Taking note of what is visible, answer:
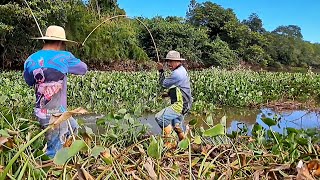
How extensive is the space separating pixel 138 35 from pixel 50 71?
21.0 metres

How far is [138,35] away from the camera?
23.4m

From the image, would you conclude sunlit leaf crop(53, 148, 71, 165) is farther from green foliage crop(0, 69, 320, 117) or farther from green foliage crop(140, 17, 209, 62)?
green foliage crop(140, 17, 209, 62)

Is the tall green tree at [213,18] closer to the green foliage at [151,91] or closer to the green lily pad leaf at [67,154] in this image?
the green foliage at [151,91]

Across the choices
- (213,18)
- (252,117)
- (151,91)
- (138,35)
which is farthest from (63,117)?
(213,18)

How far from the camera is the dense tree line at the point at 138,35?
15.2m

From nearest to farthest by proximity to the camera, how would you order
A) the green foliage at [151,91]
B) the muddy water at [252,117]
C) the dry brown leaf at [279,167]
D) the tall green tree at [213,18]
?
the dry brown leaf at [279,167], the muddy water at [252,117], the green foliage at [151,91], the tall green tree at [213,18]

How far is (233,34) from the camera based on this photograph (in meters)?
30.0

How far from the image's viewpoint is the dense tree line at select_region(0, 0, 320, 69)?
1519cm

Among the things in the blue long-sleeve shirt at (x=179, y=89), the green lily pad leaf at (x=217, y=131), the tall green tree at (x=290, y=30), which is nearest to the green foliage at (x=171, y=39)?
the blue long-sleeve shirt at (x=179, y=89)

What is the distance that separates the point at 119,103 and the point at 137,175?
342 inches

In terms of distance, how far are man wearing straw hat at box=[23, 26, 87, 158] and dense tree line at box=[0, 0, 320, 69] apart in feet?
36.6

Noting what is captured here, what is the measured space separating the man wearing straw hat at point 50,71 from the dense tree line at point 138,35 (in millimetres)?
11148

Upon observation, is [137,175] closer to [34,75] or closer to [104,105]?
[34,75]

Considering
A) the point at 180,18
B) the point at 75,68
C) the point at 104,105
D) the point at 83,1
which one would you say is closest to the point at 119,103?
the point at 104,105
